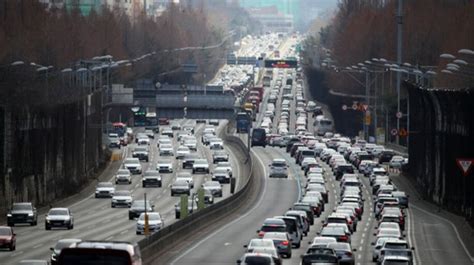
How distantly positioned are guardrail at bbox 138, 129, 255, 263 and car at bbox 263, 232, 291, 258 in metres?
3.47

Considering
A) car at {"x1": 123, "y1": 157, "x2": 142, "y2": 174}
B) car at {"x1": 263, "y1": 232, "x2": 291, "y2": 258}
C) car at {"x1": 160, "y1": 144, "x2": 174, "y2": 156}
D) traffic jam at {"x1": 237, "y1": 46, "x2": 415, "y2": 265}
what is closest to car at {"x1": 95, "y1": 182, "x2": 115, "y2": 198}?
traffic jam at {"x1": 237, "y1": 46, "x2": 415, "y2": 265}

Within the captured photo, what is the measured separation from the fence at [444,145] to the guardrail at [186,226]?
9.85m

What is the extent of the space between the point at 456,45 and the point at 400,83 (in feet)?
23.0

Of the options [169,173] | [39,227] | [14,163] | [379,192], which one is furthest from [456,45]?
[39,227]

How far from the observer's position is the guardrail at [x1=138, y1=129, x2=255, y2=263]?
60.1 meters

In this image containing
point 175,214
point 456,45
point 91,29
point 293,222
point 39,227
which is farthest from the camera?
point 91,29

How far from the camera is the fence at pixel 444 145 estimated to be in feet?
290

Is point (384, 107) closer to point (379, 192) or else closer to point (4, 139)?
point (379, 192)

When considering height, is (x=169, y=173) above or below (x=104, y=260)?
below

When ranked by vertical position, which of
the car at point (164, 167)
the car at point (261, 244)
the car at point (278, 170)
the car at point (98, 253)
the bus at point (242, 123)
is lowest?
the bus at point (242, 123)

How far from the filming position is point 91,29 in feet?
616

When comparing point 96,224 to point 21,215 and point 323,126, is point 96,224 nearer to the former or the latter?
point 21,215

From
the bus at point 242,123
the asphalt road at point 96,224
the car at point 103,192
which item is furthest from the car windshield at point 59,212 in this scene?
the bus at point 242,123

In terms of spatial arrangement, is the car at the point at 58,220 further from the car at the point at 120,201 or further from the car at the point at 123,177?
the car at the point at 123,177
